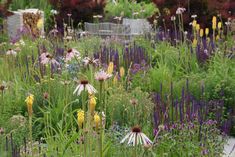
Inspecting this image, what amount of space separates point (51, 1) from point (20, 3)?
2.30m

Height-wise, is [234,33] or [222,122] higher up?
[234,33]

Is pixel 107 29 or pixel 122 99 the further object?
pixel 107 29

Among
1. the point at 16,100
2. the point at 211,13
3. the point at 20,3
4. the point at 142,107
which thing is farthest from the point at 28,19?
the point at 142,107

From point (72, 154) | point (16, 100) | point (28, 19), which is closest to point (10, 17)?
point (28, 19)

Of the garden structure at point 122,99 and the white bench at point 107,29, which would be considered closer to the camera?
the garden structure at point 122,99

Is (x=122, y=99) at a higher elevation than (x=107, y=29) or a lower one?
lower

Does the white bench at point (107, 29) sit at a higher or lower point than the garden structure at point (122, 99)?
higher

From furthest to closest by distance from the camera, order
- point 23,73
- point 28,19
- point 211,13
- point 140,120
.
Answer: point 28,19
point 211,13
point 23,73
point 140,120

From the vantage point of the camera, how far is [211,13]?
33.1 ft

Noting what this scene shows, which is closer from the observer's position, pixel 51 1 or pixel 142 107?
pixel 142 107

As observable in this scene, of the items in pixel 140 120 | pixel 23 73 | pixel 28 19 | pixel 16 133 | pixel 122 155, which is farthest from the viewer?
pixel 28 19

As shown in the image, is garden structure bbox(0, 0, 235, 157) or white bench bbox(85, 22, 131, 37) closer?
garden structure bbox(0, 0, 235, 157)

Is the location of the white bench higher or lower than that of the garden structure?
higher

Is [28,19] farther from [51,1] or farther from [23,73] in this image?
[23,73]
